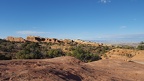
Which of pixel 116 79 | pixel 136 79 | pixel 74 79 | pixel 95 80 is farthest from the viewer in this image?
pixel 136 79

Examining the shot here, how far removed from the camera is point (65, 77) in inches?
553

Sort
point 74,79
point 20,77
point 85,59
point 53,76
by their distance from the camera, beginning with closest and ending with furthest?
point 20,77 → point 53,76 → point 74,79 → point 85,59

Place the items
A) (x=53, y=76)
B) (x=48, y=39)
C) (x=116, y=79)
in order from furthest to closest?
1. (x=48, y=39)
2. (x=116, y=79)
3. (x=53, y=76)

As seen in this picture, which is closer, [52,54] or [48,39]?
[52,54]

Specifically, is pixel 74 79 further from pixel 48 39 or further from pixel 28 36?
pixel 28 36

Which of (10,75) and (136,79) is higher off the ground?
(10,75)

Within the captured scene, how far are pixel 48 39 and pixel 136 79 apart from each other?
87.4 meters

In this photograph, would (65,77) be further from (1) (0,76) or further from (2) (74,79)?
(1) (0,76)

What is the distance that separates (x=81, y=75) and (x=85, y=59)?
18086 mm

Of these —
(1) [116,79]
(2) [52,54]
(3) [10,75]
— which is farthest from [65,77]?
(2) [52,54]

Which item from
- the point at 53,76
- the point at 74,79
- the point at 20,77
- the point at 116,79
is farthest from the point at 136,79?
the point at 20,77

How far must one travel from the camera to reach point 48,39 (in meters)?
104

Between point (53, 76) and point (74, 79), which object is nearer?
point (53, 76)

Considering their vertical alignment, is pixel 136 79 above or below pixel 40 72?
below
